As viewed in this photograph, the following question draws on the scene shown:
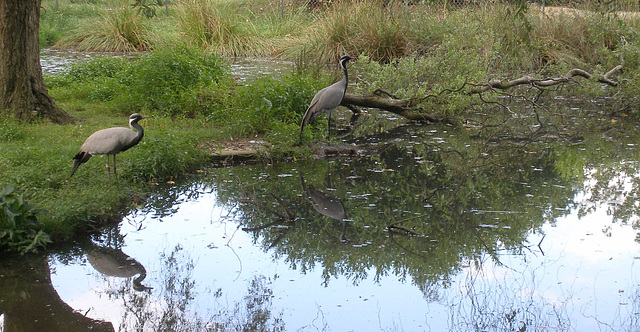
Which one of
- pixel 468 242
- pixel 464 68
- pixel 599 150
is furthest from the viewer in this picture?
pixel 464 68

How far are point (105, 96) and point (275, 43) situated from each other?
1001 centimetres

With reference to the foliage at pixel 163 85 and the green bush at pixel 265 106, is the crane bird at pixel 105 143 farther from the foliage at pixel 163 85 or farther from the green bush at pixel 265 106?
the foliage at pixel 163 85

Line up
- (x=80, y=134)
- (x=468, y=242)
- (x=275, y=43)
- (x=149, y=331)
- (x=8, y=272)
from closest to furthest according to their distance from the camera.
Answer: (x=149, y=331) → (x=8, y=272) → (x=468, y=242) → (x=80, y=134) → (x=275, y=43)

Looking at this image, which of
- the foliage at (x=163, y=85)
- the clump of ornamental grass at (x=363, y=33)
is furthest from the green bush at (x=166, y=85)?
the clump of ornamental grass at (x=363, y=33)

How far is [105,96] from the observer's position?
10938 millimetres

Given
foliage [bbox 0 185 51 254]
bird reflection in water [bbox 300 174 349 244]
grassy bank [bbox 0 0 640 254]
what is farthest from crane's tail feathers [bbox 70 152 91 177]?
bird reflection in water [bbox 300 174 349 244]

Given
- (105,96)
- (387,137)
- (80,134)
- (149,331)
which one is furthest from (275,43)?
(149,331)

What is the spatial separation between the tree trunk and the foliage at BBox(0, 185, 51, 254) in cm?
398

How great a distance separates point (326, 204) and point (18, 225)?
9.58 ft

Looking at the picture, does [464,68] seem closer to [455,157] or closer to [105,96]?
[455,157]

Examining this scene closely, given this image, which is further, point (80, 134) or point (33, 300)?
point (80, 134)

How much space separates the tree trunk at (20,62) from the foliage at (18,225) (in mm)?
3978

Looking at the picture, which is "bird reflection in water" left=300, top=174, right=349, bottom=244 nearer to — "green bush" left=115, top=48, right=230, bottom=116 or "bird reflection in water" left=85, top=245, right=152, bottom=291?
"bird reflection in water" left=85, top=245, right=152, bottom=291

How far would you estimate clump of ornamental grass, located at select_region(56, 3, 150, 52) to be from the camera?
19.3 meters
